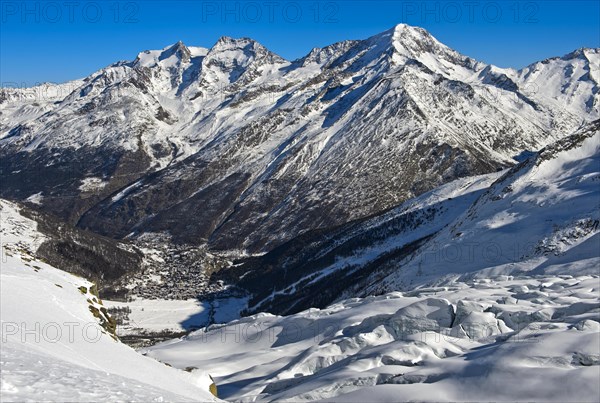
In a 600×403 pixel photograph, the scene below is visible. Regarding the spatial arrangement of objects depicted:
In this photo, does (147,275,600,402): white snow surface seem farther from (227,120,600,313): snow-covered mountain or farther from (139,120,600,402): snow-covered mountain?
(227,120,600,313): snow-covered mountain

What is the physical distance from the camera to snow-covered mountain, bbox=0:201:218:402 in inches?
881

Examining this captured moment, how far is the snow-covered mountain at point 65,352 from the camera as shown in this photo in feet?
73.4

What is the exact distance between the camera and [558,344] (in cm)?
3162

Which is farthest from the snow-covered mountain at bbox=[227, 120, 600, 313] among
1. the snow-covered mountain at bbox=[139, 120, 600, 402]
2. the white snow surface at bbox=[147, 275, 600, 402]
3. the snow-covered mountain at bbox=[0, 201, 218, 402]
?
the snow-covered mountain at bbox=[0, 201, 218, 402]

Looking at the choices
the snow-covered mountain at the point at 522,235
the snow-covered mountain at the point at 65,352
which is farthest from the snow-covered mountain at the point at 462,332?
the snow-covered mountain at the point at 65,352

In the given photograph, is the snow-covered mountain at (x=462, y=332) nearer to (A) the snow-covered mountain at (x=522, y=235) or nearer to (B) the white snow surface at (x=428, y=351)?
(B) the white snow surface at (x=428, y=351)

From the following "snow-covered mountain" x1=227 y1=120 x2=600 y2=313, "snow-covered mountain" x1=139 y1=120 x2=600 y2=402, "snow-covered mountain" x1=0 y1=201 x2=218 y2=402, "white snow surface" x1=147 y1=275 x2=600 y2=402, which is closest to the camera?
"snow-covered mountain" x1=0 y1=201 x2=218 y2=402

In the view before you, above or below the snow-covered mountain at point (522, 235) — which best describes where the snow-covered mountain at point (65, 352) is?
below

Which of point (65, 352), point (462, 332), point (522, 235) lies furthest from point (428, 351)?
point (522, 235)

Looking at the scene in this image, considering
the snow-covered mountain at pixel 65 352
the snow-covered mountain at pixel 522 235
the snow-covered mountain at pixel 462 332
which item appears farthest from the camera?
the snow-covered mountain at pixel 522 235

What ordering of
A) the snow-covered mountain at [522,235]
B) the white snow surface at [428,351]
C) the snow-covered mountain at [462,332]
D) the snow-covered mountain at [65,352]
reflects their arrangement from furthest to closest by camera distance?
1. the snow-covered mountain at [522,235]
2. the snow-covered mountain at [462,332]
3. the white snow surface at [428,351]
4. the snow-covered mountain at [65,352]

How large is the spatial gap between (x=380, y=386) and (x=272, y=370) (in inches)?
727

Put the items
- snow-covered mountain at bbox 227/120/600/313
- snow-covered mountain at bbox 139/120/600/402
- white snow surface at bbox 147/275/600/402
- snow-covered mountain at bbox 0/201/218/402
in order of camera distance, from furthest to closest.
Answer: snow-covered mountain at bbox 227/120/600/313 → snow-covered mountain at bbox 139/120/600/402 → white snow surface at bbox 147/275/600/402 → snow-covered mountain at bbox 0/201/218/402

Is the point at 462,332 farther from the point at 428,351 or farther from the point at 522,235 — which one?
the point at 522,235
